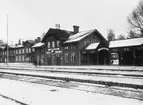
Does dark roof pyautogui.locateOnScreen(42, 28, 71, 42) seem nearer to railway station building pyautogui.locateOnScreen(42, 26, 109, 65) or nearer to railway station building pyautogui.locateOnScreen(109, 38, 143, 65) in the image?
railway station building pyautogui.locateOnScreen(42, 26, 109, 65)

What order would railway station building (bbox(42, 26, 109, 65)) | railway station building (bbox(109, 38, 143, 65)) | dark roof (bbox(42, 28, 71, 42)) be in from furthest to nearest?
dark roof (bbox(42, 28, 71, 42)) → railway station building (bbox(42, 26, 109, 65)) → railway station building (bbox(109, 38, 143, 65))

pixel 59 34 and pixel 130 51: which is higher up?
pixel 59 34

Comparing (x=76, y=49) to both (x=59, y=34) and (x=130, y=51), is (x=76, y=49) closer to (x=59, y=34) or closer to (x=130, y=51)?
(x=59, y=34)

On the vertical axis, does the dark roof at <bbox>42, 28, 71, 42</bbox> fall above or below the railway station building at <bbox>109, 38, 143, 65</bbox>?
above

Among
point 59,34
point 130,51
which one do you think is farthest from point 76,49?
point 130,51

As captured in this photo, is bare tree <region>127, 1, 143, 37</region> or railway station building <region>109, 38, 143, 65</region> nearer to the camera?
railway station building <region>109, 38, 143, 65</region>

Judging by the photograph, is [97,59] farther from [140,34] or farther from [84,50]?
[140,34]

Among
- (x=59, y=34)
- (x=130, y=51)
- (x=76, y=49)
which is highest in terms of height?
(x=59, y=34)

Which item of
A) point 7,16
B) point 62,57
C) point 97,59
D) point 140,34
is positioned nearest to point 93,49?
point 97,59

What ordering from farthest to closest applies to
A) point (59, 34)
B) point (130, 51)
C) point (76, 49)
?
point (59, 34) < point (76, 49) < point (130, 51)

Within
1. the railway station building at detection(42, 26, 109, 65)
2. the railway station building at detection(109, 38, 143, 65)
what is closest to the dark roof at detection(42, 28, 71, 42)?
the railway station building at detection(42, 26, 109, 65)

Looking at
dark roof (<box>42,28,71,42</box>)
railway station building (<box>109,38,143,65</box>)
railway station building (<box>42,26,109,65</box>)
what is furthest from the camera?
dark roof (<box>42,28,71,42</box>)

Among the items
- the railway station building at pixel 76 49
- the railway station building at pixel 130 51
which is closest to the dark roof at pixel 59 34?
the railway station building at pixel 76 49

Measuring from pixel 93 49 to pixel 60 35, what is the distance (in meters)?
10.1
